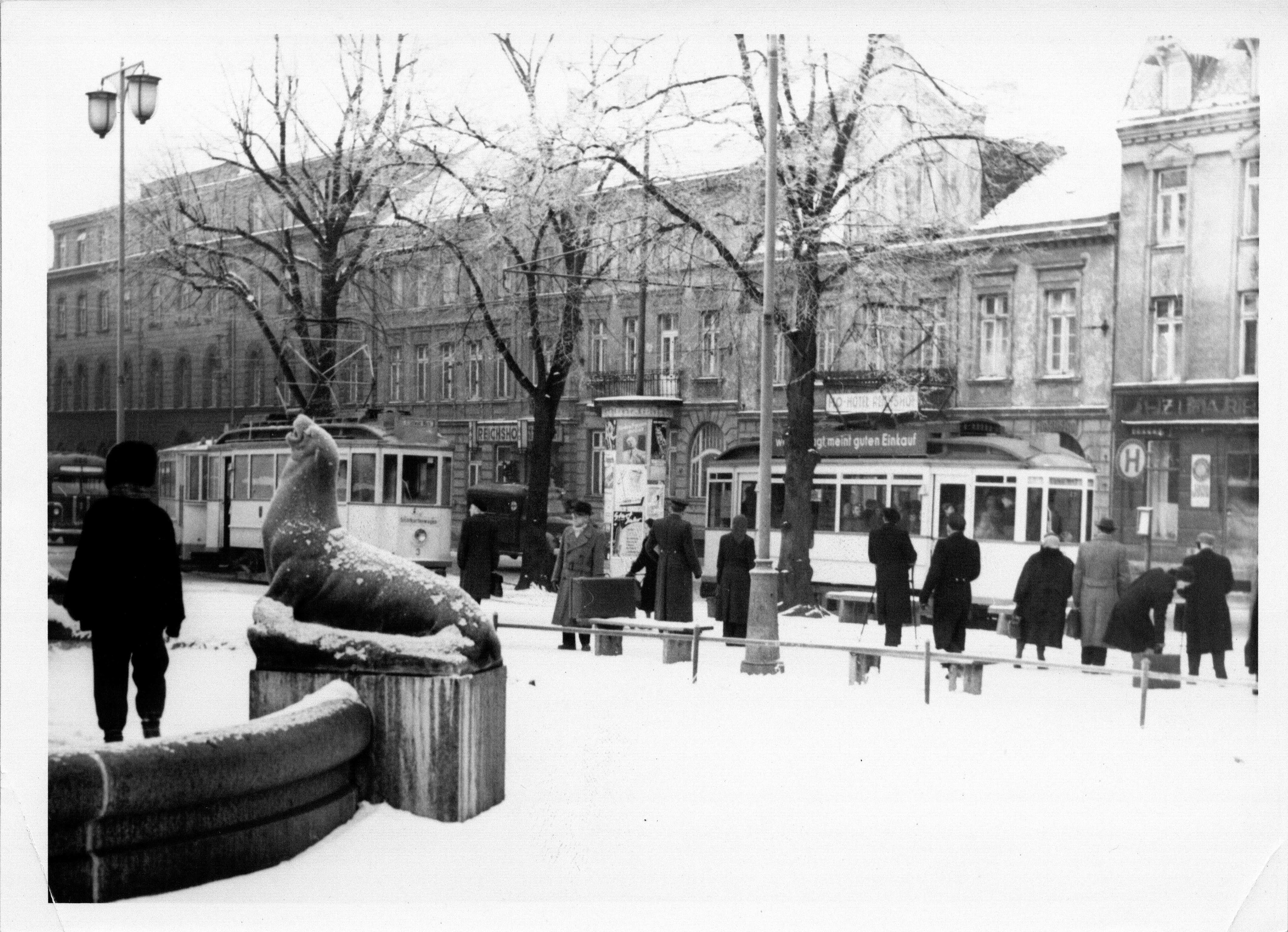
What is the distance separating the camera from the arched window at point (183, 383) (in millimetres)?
6969

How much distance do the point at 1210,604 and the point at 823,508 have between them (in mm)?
2038

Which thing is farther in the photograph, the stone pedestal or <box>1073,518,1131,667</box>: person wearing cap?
<box>1073,518,1131,667</box>: person wearing cap

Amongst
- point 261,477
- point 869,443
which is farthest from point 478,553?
point 869,443

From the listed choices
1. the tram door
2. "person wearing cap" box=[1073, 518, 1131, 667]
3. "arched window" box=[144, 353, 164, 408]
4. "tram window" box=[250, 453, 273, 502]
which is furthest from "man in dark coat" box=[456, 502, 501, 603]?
"person wearing cap" box=[1073, 518, 1131, 667]

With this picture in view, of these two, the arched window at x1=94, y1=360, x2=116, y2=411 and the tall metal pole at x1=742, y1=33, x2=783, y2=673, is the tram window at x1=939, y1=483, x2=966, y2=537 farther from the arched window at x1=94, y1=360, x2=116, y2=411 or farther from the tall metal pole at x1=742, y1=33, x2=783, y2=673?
the arched window at x1=94, y1=360, x2=116, y2=411

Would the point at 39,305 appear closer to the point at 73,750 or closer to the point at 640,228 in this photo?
the point at 73,750

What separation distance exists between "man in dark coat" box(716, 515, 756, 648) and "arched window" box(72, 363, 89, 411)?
10.5ft

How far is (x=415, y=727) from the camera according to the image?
18.2ft

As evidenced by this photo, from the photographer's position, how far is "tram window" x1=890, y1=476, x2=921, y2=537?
24.9 feet

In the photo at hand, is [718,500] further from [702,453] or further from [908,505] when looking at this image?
[908,505]

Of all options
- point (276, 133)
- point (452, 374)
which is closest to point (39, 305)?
point (276, 133)

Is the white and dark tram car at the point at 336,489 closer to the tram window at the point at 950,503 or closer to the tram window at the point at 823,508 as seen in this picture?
the tram window at the point at 823,508

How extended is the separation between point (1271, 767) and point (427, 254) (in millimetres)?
4753

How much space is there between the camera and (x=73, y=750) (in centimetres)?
480
